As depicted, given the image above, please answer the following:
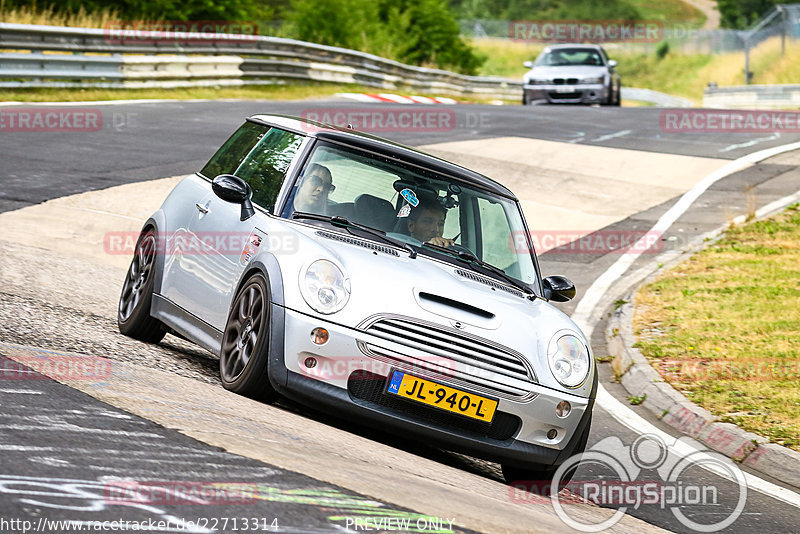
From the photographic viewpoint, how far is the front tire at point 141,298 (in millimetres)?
7355

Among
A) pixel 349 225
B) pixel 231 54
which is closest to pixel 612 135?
pixel 231 54

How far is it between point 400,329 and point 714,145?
16.9m

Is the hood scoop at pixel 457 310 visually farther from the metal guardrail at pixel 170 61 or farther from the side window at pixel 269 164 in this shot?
the metal guardrail at pixel 170 61

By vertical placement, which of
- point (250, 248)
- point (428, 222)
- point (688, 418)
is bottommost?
point (688, 418)

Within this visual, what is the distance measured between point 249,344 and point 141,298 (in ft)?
5.65

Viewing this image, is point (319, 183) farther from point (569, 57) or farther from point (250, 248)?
point (569, 57)

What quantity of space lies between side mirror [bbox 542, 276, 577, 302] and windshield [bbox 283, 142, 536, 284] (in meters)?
0.15

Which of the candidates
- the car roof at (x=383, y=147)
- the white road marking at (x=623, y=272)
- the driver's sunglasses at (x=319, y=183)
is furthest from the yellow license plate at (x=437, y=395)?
the white road marking at (x=623, y=272)

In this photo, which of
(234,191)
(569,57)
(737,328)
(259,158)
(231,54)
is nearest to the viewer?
(234,191)

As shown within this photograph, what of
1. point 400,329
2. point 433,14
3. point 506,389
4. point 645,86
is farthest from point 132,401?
point 645,86

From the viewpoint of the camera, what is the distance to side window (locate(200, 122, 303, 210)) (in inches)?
266

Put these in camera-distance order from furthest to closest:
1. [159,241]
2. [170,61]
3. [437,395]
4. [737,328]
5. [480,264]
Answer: [170,61] → [737,328] → [159,241] → [480,264] → [437,395]

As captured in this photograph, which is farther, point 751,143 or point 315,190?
point 751,143

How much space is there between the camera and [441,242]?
6676 mm
